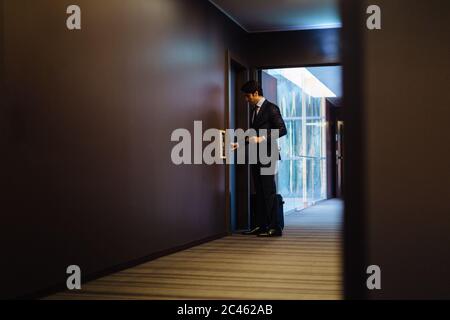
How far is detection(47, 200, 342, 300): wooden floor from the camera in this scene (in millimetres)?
3275

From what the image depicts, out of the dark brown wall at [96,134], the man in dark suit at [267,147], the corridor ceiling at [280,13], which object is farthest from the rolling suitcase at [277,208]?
the corridor ceiling at [280,13]

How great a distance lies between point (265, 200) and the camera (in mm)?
6246

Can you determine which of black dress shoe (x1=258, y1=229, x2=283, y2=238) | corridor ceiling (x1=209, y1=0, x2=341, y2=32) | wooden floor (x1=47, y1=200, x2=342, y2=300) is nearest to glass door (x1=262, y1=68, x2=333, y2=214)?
corridor ceiling (x1=209, y1=0, x2=341, y2=32)

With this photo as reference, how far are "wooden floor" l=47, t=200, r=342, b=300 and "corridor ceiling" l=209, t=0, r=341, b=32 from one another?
96.9 inches

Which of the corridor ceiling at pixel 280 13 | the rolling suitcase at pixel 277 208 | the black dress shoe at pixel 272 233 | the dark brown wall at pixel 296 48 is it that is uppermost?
the corridor ceiling at pixel 280 13

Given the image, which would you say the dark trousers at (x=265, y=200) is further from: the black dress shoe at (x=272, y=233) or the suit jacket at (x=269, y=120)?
the suit jacket at (x=269, y=120)

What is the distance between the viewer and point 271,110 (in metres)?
6.26

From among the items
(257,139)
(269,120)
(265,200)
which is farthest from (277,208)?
(269,120)
